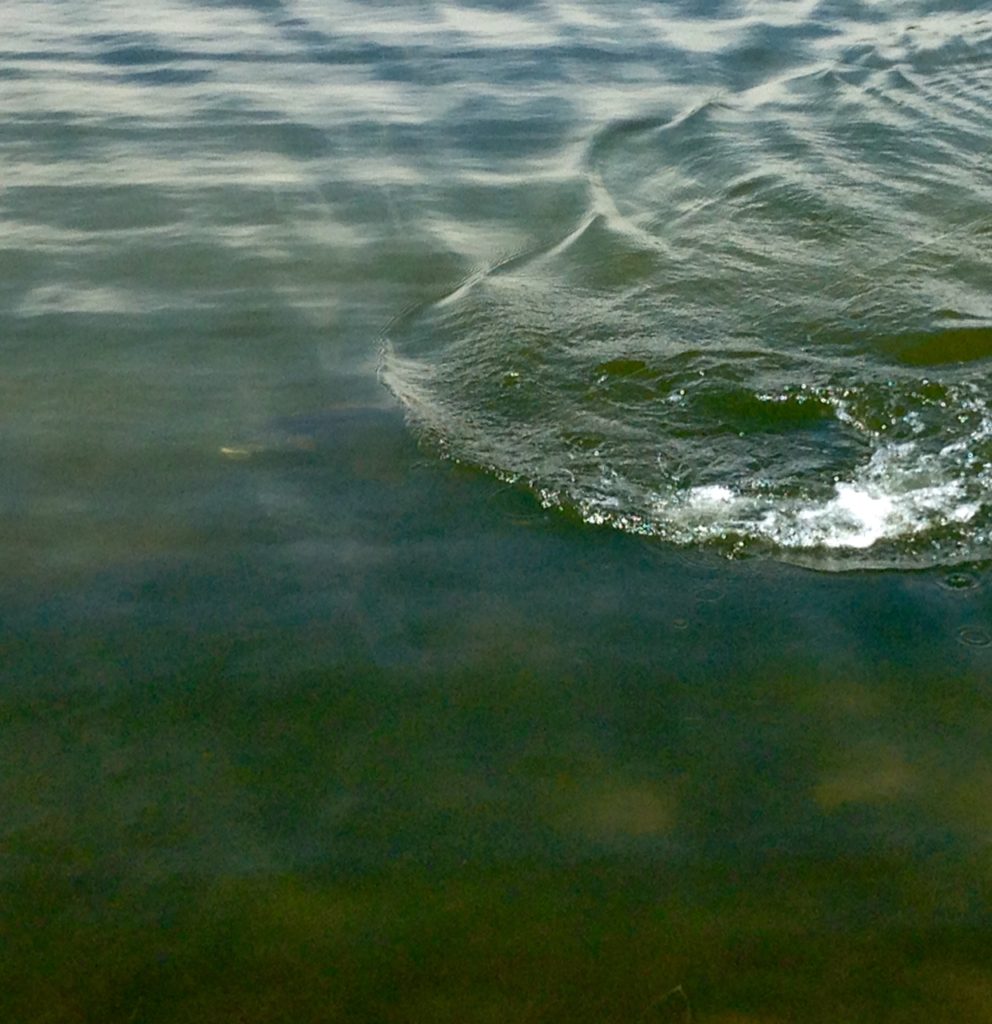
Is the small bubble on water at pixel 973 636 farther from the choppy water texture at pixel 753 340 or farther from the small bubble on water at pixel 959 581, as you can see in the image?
the choppy water texture at pixel 753 340

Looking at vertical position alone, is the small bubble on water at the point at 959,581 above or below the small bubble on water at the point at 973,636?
above

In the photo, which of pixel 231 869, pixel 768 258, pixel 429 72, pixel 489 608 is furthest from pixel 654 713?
pixel 429 72

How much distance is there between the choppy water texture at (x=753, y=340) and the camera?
4727 millimetres

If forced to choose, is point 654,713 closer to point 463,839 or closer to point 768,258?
point 463,839

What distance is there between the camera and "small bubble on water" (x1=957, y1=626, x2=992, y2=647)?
4.02 meters

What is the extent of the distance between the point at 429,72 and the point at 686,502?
6.54m

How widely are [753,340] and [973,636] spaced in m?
2.15

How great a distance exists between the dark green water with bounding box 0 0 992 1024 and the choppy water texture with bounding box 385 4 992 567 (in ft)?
0.08

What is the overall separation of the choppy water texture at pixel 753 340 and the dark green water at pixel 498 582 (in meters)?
0.02

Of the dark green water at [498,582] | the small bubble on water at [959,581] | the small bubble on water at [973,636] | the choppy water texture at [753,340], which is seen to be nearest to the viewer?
the dark green water at [498,582]

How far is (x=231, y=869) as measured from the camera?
11.1 feet

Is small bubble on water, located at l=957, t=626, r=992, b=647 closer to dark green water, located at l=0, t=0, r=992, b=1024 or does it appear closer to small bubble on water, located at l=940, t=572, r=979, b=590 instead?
dark green water, located at l=0, t=0, r=992, b=1024

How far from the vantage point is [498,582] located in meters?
4.40

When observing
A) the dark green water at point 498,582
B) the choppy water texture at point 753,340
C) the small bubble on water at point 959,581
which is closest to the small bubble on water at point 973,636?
the dark green water at point 498,582
